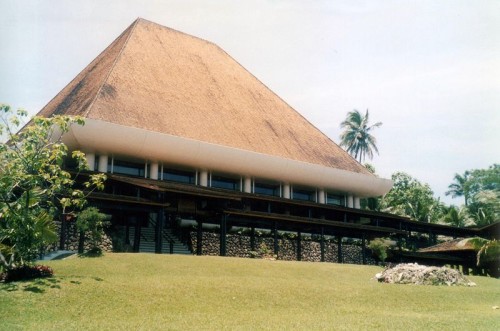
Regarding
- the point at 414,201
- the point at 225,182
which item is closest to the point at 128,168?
the point at 225,182

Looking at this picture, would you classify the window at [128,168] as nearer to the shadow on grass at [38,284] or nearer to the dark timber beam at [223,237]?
the dark timber beam at [223,237]

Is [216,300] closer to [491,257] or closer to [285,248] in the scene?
[285,248]

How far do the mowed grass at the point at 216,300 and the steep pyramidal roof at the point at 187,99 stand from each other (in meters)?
14.9

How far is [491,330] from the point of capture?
10.9 m

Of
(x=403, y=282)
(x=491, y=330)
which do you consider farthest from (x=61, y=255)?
(x=491, y=330)

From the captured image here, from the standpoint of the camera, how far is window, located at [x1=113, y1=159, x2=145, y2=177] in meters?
32.2

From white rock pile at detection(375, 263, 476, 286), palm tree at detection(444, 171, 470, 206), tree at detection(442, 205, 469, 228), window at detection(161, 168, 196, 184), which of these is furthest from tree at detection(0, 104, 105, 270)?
palm tree at detection(444, 171, 470, 206)

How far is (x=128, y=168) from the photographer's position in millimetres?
32656

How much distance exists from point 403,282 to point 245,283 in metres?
6.97

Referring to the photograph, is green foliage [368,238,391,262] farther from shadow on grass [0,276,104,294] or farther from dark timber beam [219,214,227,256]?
shadow on grass [0,276,104,294]

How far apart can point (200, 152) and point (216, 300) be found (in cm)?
1916

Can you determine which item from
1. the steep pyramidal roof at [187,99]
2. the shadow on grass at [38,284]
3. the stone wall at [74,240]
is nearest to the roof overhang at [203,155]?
the steep pyramidal roof at [187,99]

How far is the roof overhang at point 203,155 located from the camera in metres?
28.8

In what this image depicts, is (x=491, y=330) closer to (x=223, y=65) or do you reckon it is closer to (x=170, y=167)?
(x=170, y=167)
